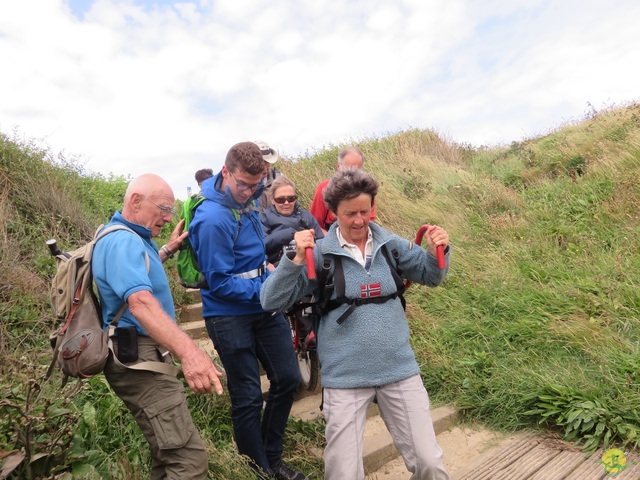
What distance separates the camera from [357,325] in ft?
8.13

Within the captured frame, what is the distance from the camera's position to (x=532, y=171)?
8.80 m

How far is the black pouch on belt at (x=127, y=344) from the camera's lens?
236cm

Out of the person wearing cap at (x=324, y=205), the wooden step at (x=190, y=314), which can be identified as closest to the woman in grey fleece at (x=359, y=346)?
the person wearing cap at (x=324, y=205)

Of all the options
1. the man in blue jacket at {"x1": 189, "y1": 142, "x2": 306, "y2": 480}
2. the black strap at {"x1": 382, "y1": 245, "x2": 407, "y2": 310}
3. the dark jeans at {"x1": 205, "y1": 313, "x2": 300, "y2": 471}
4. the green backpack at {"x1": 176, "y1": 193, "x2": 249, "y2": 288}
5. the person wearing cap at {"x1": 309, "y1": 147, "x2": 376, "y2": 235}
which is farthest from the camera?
the person wearing cap at {"x1": 309, "y1": 147, "x2": 376, "y2": 235}

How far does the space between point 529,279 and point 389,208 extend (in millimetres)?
3502

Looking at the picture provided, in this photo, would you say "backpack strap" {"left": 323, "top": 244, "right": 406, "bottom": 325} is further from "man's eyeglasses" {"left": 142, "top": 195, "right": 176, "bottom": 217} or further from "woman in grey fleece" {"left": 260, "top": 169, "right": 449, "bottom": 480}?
"man's eyeglasses" {"left": 142, "top": 195, "right": 176, "bottom": 217}

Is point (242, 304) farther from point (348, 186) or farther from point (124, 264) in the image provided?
point (348, 186)

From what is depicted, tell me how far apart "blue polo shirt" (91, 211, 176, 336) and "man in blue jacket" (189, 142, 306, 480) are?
17.9 inches

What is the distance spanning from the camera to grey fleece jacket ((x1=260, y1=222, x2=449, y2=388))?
2.44 m

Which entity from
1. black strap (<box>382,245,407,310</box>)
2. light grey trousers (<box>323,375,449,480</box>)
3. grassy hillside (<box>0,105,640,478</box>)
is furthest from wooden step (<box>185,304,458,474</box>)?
black strap (<box>382,245,407,310</box>)

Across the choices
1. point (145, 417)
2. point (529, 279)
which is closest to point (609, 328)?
point (529, 279)

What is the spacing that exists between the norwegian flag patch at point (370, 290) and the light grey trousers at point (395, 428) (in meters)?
0.45

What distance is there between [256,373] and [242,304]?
463mm

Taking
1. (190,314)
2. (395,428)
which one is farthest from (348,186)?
(190,314)
